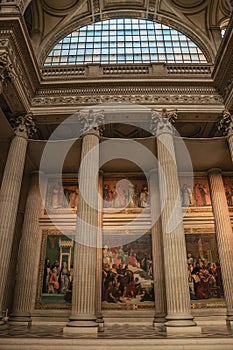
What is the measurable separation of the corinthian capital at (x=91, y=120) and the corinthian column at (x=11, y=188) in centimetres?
169

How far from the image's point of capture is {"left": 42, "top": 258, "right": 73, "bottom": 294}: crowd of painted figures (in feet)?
33.0

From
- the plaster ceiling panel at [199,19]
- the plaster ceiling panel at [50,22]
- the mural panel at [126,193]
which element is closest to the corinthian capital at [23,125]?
the mural panel at [126,193]

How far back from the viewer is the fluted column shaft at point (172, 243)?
706cm

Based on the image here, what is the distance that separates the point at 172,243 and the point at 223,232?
365 centimetres

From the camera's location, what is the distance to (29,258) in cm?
1020

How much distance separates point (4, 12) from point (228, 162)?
30.4 feet

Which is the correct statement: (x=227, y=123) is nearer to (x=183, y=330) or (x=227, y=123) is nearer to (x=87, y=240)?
(x=87, y=240)

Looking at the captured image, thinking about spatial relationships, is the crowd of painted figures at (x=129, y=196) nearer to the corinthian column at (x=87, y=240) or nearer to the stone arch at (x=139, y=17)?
the corinthian column at (x=87, y=240)

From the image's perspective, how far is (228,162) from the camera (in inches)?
447

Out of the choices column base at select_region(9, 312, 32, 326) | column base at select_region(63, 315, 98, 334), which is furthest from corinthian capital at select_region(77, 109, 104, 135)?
column base at select_region(9, 312, 32, 326)

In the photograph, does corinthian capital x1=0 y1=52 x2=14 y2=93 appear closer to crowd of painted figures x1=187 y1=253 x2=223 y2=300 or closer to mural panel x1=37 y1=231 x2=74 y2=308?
mural panel x1=37 y1=231 x2=74 y2=308

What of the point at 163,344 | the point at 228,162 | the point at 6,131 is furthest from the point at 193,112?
the point at 163,344

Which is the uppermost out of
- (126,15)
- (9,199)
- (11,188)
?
(126,15)

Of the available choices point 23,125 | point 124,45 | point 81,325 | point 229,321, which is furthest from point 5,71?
point 229,321
